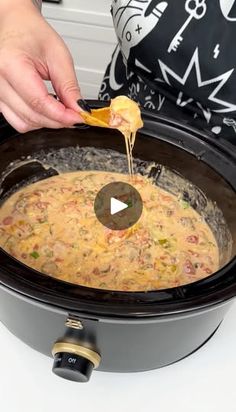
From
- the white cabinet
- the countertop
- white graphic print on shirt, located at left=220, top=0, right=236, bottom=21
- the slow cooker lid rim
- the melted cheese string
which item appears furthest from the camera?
the white cabinet

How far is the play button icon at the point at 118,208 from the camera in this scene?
1.04 metres

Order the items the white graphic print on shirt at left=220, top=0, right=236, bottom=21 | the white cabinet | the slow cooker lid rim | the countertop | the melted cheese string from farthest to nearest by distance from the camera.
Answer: the white cabinet → the white graphic print on shirt at left=220, top=0, right=236, bottom=21 → the melted cheese string → the countertop → the slow cooker lid rim

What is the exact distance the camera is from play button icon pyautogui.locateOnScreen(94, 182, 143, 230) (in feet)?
3.41

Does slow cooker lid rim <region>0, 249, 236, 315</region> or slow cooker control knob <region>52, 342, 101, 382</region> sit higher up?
slow cooker lid rim <region>0, 249, 236, 315</region>

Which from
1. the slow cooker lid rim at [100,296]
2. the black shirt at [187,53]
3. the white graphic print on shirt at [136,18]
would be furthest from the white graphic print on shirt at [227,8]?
the slow cooker lid rim at [100,296]

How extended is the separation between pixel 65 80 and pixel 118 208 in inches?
9.7

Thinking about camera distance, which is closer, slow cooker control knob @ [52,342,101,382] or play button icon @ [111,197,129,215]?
slow cooker control knob @ [52,342,101,382]

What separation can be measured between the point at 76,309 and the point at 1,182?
438mm

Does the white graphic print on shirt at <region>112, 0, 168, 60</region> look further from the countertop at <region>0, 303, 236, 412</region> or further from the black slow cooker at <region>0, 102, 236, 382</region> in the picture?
the countertop at <region>0, 303, 236, 412</region>

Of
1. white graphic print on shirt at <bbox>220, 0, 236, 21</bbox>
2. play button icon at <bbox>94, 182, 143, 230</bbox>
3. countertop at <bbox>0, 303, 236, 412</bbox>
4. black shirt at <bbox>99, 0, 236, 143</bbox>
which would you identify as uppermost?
white graphic print on shirt at <bbox>220, 0, 236, 21</bbox>

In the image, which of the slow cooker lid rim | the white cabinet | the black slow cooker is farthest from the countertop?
→ the white cabinet

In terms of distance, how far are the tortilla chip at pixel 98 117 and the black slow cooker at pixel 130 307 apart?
119 millimetres

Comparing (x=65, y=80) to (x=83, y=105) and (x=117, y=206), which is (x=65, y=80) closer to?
(x=83, y=105)

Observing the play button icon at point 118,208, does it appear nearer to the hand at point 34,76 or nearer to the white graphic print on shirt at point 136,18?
the hand at point 34,76
